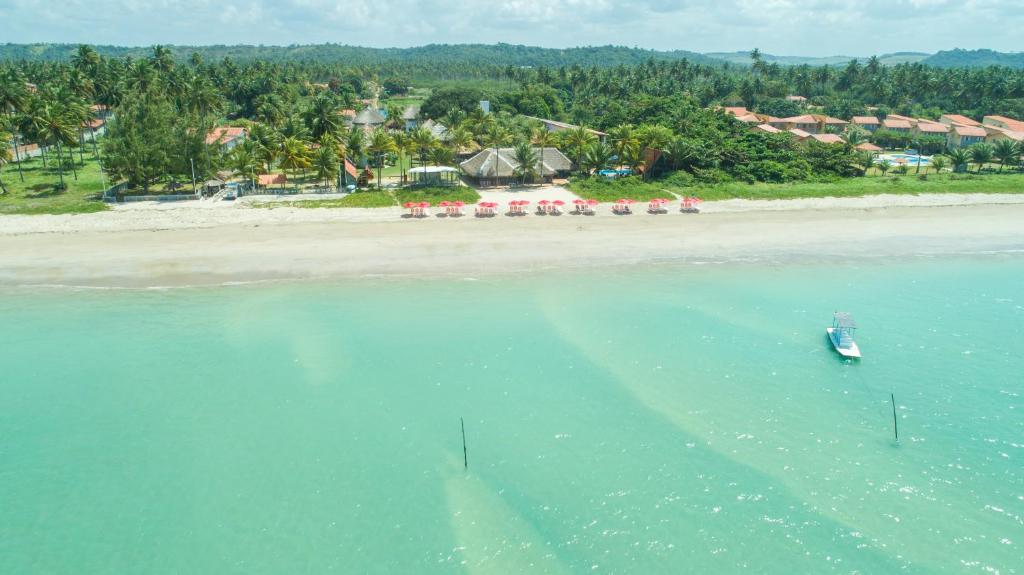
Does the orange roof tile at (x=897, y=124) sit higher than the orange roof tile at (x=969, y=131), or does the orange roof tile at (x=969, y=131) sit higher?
the orange roof tile at (x=897, y=124)

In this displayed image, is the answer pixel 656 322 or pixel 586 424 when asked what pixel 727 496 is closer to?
pixel 586 424

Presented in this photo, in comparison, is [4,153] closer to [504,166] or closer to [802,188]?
[504,166]

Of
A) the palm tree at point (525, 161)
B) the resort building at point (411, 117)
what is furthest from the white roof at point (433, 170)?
the resort building at point (411, 117)

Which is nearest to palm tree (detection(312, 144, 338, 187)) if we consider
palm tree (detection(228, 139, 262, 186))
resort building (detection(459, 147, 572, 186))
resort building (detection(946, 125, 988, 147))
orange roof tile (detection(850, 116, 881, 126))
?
palm tree (detection(228, 139, 262, 186))

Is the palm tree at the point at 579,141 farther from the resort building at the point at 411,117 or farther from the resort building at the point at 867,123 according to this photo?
the resort building at the point at 867,123

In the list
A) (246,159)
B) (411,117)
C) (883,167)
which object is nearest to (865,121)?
(883,167)

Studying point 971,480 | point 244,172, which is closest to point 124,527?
point 971,480

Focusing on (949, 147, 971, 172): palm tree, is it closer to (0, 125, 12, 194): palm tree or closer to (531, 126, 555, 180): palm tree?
(531, 126, 555, 180): palm tree
